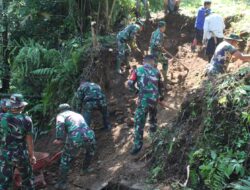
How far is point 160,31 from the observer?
11430 mm

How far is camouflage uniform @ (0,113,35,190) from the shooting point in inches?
296

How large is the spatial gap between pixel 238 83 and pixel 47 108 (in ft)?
21.3

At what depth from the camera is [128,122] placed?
1045 cm

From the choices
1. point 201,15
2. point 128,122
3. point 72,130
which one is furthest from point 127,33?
point 72,130

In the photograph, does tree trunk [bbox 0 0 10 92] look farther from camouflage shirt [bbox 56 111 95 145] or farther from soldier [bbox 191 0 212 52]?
camouflage shirt [bbox 56 111 95 145]

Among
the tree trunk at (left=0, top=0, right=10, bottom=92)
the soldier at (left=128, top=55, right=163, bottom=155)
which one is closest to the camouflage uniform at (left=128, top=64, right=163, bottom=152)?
the soldier at (left=128, top=55, right=163, bottom=155)

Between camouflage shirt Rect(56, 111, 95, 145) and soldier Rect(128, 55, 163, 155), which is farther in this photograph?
soldier Rect(128, 55, 163, 155)

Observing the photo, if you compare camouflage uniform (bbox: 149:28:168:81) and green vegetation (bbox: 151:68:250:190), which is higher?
camouflage uniform (bbox: 149:28:168:81)

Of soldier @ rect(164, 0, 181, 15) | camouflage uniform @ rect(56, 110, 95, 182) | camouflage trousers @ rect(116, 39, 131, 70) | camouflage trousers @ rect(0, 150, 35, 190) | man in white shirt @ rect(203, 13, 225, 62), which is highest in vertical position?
soldier @ rect(164, 0, 181, 15)

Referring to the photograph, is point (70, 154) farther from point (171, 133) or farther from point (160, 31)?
point (160, 31)

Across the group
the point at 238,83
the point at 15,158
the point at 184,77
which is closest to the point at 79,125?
the point at 15,158

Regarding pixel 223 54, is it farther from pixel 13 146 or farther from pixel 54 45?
pixel 54 45

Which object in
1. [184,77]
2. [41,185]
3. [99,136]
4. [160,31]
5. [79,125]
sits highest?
[160,31]

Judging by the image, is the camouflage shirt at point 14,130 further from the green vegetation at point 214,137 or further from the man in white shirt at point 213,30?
the man in white shirt at point 213,30
